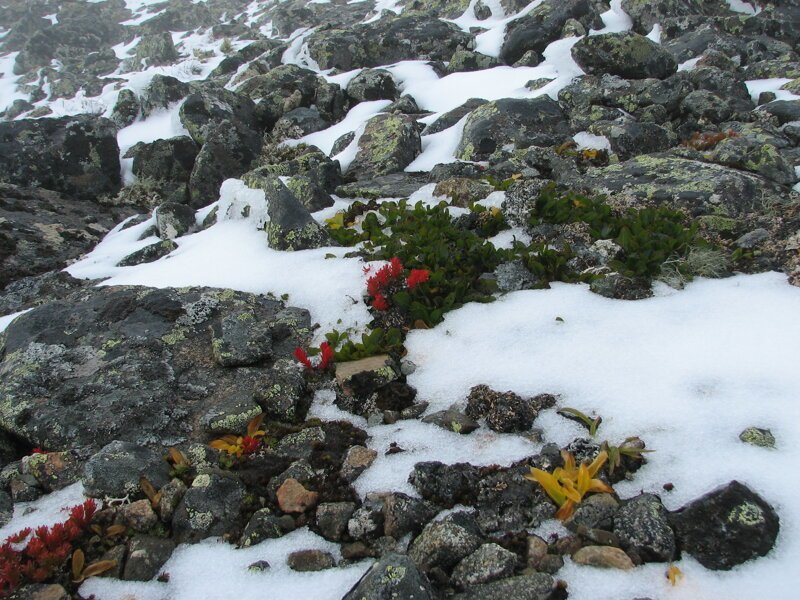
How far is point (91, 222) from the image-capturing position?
11.8m

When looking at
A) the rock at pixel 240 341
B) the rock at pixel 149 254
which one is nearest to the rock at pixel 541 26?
the rock at pixel 149 254

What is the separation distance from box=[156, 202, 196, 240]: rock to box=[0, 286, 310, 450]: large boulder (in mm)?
3719

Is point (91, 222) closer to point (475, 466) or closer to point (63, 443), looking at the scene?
point (63, 443)

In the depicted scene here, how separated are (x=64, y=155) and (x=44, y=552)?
40.9ft

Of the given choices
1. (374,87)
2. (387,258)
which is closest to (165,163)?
(374,87)

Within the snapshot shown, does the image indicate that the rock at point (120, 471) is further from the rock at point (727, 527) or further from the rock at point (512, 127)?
the rock at point (512, 127)

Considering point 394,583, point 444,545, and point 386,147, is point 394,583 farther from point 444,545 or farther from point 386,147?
point 386,147

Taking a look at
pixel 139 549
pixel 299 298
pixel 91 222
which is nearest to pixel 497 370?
pixel 299 298

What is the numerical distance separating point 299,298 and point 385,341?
1.64 metres

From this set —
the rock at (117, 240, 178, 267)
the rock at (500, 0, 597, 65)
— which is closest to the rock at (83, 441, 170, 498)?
the rock at (117, 240, 178, 267)

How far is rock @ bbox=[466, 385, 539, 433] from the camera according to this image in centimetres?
444

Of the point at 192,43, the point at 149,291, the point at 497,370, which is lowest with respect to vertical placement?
the point at 497,370

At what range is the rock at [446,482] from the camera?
12.6ft

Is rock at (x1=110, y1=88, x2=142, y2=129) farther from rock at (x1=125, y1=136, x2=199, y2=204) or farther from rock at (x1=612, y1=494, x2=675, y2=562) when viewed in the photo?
rock at (x1=612, y1=494, x2=675, y2=562)
